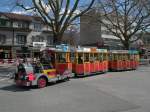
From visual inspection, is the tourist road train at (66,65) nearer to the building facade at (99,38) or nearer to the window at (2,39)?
the window at (2,39)

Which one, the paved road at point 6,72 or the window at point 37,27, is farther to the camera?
the window at point 37,27

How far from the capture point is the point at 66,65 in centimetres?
2269

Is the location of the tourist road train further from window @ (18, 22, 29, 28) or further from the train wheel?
window @ (18, 22, 29, 28)

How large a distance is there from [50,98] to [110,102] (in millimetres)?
2757

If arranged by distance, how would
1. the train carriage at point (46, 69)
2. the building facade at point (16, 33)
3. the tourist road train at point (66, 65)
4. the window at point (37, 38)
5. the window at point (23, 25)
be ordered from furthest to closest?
the window at point (37, 38)
the window at point (23, 25)
the building facade at point (16, 33)
the tourist road train at point (66, 65)
the train carriage at point (46, 69)

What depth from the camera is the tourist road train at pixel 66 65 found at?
59.6 ft

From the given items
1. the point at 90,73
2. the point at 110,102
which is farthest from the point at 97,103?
the point at 90,73

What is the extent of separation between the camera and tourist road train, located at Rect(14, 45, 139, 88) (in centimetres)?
1817

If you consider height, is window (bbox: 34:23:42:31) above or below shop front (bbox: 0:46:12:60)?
above

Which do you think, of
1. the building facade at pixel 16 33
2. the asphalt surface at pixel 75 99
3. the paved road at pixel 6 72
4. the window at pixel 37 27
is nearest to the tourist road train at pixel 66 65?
the asphalt surface at pixel 75 99

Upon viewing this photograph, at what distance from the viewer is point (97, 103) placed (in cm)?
1325

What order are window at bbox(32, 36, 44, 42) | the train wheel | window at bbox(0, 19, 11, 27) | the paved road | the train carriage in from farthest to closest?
1. window at bbox(32, 36, 44, 42)
2. window at bbox(0, 19, 11, 27)
3. the paved road
4. the train wheel
5. the train carriage

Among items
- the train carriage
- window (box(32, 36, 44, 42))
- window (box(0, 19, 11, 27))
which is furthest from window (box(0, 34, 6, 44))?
the train carriage

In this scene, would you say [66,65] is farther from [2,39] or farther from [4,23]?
[4,23]
